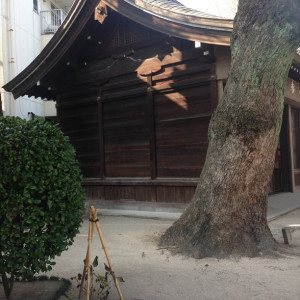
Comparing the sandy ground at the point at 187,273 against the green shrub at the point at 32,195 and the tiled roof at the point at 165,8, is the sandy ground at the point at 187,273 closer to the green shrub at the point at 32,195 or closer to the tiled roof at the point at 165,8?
the green shrub at the point at 32,195

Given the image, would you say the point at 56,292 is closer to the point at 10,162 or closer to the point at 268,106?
the point at 10,162

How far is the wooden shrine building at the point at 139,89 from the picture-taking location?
325 inches

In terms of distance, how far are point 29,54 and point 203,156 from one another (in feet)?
42.0

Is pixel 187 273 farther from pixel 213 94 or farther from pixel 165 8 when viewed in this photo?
pixel 165 8

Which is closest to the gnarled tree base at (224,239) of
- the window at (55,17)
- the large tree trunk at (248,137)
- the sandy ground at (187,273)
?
the large tree trunk at (248,137)

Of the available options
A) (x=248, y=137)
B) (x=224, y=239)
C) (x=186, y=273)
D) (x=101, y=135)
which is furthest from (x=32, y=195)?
(x=101, y=135)

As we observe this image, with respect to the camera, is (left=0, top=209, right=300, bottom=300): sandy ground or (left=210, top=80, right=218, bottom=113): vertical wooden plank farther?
(left=210, top=80, right=218, bottom=113): vertical wooden plank

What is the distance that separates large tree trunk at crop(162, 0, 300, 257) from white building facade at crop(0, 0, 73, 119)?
11.7 meters

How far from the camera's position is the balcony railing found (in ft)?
64.7

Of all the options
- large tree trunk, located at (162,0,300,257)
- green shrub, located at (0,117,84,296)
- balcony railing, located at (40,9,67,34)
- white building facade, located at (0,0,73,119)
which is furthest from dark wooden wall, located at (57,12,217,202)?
balcony railing, located at (40,9,67,34)

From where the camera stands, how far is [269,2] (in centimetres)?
511

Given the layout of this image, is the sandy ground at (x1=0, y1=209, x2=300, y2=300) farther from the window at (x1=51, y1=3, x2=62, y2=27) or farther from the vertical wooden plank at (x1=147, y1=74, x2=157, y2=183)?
the window at (x1=51, y1=3, x2=62, y2=27)

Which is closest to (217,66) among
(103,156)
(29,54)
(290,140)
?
(103,156)

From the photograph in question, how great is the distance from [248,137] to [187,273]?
1961 millimetres
